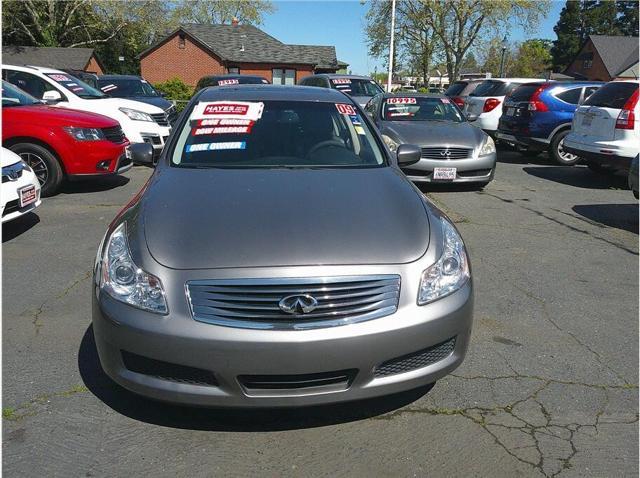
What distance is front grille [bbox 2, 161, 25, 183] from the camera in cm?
560

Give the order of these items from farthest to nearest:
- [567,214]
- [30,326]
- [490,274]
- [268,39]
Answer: [268,39] < [567,214] < [490,274] < [30,326]

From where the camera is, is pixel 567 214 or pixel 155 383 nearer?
pixel 155 383

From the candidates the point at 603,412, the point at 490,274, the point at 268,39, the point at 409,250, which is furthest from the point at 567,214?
the point at 268,39

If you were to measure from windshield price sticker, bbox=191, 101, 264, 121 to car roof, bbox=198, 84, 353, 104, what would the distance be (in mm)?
105

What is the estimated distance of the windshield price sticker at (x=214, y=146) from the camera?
3943 millimetres

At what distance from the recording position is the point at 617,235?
260 inches

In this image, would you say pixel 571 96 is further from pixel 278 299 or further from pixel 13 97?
pixel 278 299

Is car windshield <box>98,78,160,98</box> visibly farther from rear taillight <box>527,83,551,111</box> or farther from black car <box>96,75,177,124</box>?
rear taillight <box>527,83,551,111</box>

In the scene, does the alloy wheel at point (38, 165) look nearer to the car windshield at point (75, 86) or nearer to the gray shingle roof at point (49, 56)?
the car windshield at point (75, 86)

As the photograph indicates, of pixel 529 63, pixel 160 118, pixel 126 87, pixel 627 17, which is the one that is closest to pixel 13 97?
pixel 160 118

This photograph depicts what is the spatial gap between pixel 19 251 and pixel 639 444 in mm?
5296

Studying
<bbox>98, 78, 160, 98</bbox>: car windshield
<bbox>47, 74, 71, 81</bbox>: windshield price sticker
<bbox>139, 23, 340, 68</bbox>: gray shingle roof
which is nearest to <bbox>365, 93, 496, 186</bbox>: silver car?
A: <bbox>47, 74, 71, 81</bbox>: windshield price sticker

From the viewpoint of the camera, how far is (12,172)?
571 centimetres

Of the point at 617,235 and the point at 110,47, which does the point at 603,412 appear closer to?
the point at 617,235
